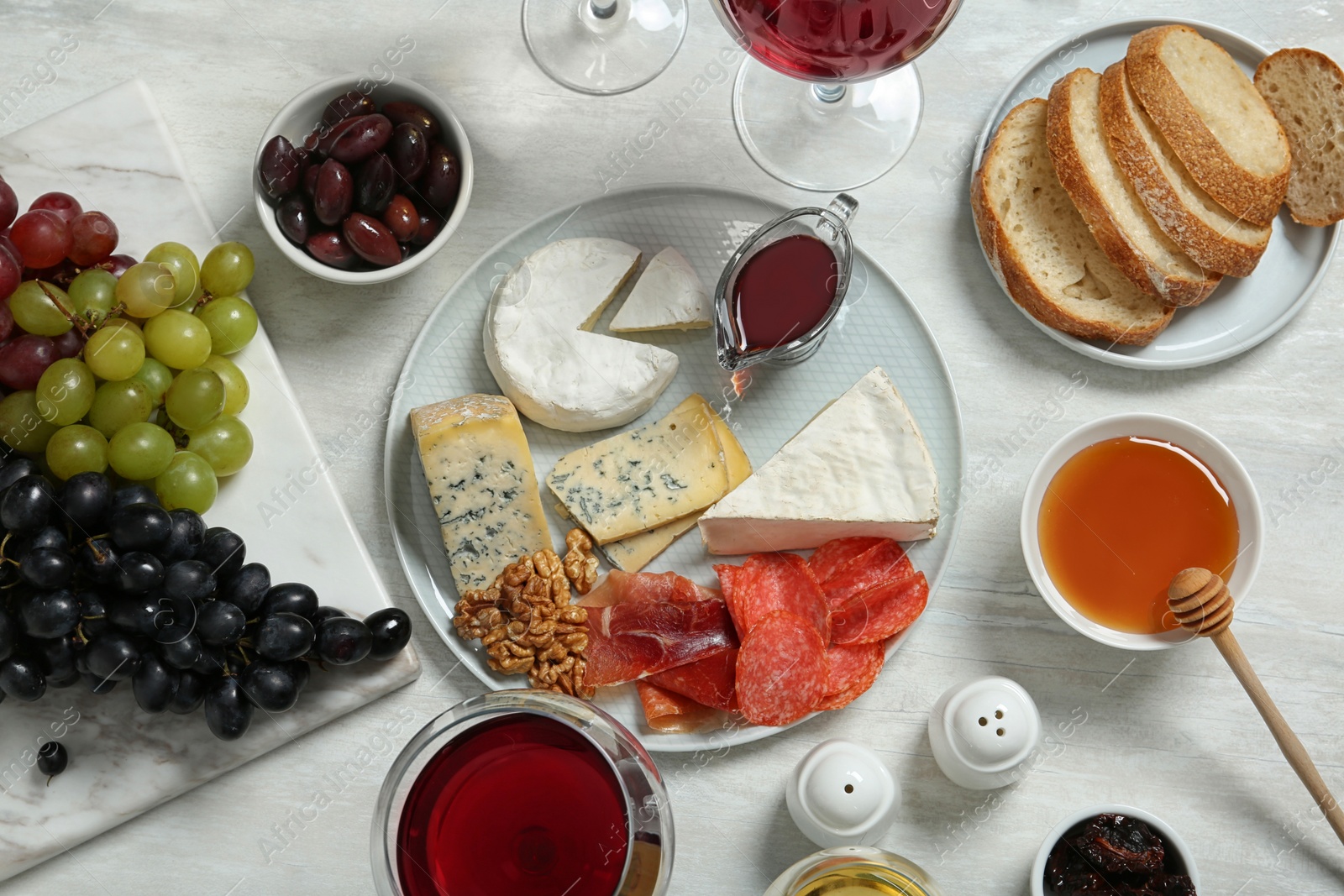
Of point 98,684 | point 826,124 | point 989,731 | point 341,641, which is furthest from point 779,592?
point 98,684

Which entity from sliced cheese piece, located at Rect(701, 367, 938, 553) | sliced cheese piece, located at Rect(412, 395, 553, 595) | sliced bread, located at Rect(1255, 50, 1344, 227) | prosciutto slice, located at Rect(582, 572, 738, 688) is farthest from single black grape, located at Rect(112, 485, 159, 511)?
sliced bread, located at Rect(1255, 50, 1344, 227)

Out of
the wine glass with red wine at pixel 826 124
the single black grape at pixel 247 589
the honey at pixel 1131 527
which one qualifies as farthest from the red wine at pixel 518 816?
the wine glass with red wine at pixel 826 124

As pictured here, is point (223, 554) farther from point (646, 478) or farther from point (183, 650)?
point (646, 478)

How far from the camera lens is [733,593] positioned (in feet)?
4.42

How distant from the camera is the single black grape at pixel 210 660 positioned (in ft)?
3.99

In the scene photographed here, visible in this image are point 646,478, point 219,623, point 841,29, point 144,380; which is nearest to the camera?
point 841,29

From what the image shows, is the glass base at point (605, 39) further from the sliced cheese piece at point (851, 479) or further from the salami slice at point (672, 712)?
the salami slice at point (672, 712)

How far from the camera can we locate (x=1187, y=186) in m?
1.36

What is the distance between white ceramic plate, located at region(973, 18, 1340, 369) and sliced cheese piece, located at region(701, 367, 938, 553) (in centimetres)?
27

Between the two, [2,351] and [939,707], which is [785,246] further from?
[2,351]

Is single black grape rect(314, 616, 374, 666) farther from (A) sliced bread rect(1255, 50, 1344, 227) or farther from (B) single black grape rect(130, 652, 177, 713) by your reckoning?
(A) sliced bread rect(1255, 50, 1344, 227)

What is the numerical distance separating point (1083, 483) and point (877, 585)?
315 millimetres

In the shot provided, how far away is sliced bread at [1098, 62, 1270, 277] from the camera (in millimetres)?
1326

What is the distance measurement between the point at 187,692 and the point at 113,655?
0.10m
